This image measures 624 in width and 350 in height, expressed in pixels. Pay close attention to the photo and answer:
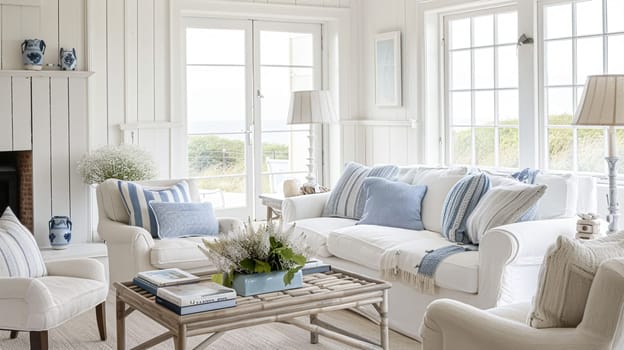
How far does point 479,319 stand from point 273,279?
1.08 metres

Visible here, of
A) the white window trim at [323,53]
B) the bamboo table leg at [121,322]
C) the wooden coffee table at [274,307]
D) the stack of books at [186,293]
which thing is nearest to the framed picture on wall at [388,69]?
the white window trim at [323,53]

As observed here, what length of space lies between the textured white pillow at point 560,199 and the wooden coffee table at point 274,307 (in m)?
1.29

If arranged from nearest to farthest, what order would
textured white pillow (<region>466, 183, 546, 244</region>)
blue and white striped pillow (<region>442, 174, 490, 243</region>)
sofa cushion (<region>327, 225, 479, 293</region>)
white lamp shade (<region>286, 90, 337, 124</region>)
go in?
sofa cushion (<region>327, 225, 479, 293</region>) → textured white pillow (<region>466, 183, 546, 244</region>) → blue and white striped pillow (<region>442, 174, 490, 243</region>) → white lamp shade (<region>286, 90, 337, 124</region>)

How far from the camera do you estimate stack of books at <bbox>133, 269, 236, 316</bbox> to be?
314cm

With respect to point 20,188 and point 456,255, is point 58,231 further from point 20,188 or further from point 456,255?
point 456,255

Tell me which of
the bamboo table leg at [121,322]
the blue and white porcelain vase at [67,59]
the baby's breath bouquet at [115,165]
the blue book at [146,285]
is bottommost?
the bamboo table leg at [121,322]

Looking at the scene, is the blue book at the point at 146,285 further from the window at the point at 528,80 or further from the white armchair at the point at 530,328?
the window at the point at 528,80

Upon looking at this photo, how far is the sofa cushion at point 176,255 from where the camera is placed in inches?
187

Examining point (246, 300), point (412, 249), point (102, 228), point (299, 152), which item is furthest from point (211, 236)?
point (299, 152)

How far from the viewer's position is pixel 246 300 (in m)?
3.31

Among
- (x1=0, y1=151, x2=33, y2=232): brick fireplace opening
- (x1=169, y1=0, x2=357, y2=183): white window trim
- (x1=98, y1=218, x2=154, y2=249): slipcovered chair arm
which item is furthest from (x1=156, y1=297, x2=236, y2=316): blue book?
(x1=169, y1=0, x2=357, y2=183): white window trim

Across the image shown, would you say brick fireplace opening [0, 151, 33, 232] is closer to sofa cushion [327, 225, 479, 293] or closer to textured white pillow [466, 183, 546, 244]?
sofa cushion [327, 225, 479, 293]

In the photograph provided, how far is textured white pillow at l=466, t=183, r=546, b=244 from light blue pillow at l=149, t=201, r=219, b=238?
5.97 feet

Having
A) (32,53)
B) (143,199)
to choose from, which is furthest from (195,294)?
(32,53)
